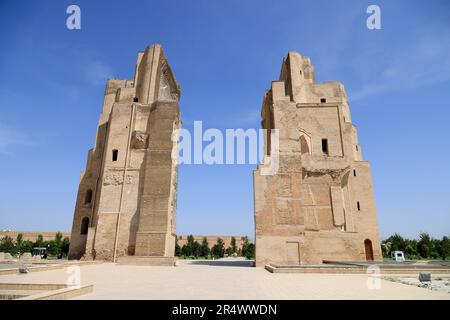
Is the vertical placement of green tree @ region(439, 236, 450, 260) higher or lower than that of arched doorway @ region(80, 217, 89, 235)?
lower

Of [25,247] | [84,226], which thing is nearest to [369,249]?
[84,226]

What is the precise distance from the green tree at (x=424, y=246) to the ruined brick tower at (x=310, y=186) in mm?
21238

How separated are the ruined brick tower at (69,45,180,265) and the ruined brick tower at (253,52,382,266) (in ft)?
21.8

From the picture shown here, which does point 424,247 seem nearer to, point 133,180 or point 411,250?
point 411,250

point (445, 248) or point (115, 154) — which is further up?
point (115, 154)

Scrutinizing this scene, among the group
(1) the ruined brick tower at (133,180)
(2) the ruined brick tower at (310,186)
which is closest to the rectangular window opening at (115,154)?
(1) the ruined brick tower at (133,180)

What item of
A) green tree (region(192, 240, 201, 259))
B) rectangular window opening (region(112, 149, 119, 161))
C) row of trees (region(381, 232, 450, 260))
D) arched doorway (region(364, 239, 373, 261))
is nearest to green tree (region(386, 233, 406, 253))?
row of trees (region(381, 232, 450, 260))

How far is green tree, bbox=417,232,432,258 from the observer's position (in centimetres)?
3631

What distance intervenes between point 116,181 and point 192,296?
1635 centimetres

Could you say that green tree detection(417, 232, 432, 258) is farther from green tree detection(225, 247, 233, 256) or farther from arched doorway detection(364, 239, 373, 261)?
green tree detection(225, 247, 233, 256)

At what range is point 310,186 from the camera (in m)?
19.5

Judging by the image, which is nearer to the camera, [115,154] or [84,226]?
[115,154]

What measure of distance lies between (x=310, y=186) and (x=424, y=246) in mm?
28299
